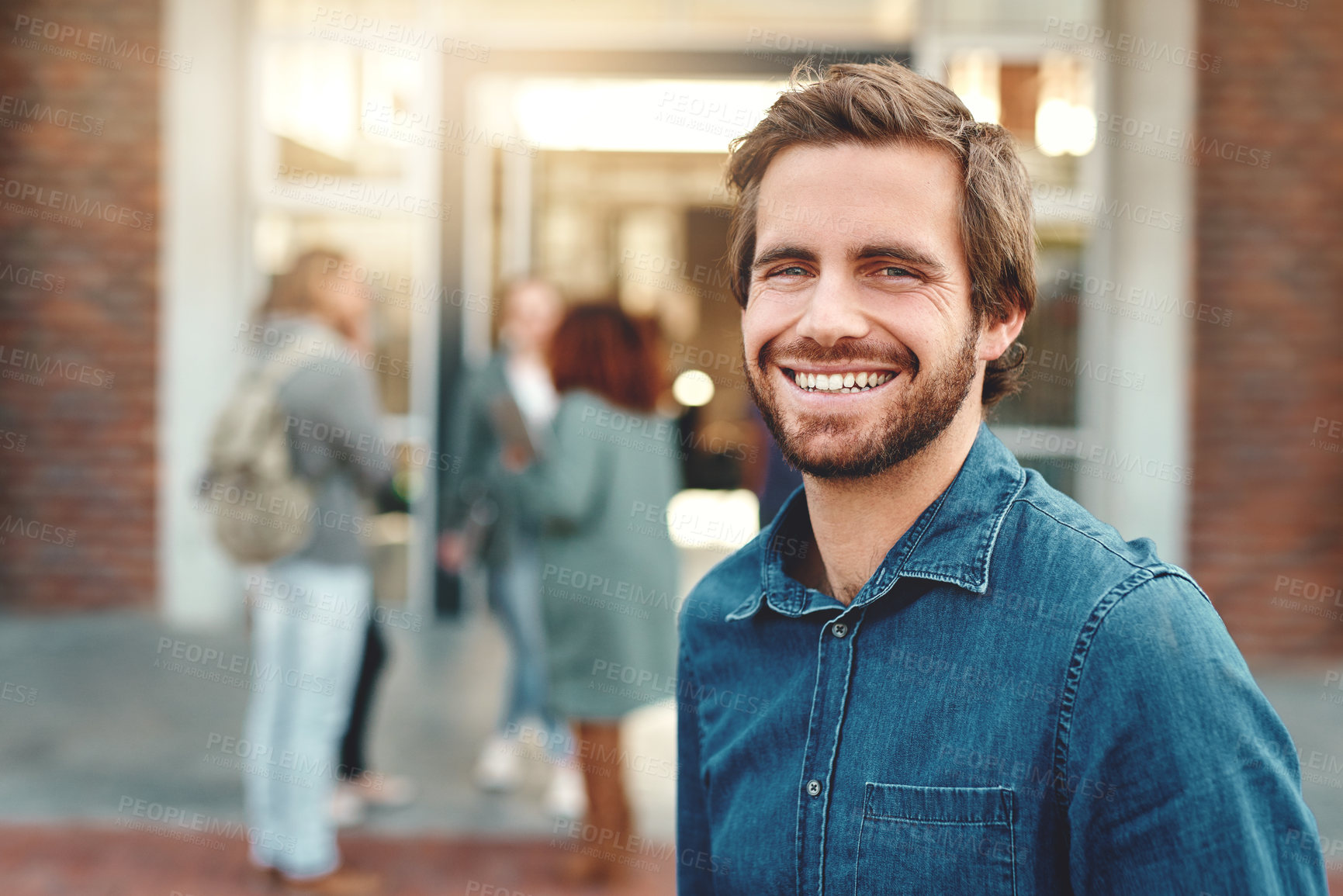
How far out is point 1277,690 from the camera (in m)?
6.27

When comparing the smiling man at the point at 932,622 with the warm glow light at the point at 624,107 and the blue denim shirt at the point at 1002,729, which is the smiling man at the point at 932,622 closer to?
the blue denim shirt at the point at 1002,729

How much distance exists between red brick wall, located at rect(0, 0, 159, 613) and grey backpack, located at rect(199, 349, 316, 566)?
4.02 metres

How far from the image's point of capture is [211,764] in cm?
498

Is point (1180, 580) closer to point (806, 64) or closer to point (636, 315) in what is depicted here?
point (806, 64)

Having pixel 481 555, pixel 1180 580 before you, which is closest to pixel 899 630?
pixel 1180 580

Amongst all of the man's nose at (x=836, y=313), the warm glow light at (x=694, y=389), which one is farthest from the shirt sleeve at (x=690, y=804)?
the warm glow light at (x=694, y=389)

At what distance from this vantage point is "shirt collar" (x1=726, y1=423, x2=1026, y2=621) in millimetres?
1279

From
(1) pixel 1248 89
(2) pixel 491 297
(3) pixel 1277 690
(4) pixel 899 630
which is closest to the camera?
(4) pixel 899 630

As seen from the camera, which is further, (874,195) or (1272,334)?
(1272,334)

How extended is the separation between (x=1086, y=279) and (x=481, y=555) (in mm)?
4631

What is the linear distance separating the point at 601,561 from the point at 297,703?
3.68 ft

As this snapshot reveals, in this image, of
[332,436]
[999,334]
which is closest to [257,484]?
[332,436]

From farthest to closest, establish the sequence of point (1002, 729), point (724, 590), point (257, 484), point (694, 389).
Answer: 1. point (694, 389)
2. point (257, 484)
3. point (724, 590)
4. point (1002, 729)

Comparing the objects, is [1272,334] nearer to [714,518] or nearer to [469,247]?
[469,247]
